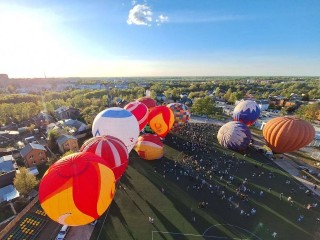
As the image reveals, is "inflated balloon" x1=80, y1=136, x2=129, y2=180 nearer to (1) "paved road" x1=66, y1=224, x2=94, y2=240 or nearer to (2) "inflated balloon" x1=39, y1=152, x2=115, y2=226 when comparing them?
(2) "inflated balloon" x1=39, y1=152, x2=115, y2=226

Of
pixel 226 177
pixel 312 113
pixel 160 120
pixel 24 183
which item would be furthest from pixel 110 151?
pixel 312 113

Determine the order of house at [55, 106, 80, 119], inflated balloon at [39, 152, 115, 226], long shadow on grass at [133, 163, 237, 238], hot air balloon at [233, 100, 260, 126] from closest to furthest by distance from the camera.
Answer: inflated balloon at [39, 152, 115, 226] < long shadow on grass at [133, 163, 237, 238] < hot air balloon at [233, 100, 260, 126] < house at [55, 106, 80, 119]

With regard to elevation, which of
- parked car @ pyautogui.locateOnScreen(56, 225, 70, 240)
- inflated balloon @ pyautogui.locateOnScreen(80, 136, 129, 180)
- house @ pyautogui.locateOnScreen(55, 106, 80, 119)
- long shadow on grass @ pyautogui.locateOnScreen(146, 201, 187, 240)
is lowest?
house @ pyautogui.locateOnScreen(55, 106, 80, 119)

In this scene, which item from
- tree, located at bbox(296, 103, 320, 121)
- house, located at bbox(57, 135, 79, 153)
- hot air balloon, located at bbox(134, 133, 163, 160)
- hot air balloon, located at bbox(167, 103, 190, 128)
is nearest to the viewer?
hot air balloon, located at bbox(134, 133, 163, 160)

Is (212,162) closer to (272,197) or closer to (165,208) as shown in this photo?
(272,197)

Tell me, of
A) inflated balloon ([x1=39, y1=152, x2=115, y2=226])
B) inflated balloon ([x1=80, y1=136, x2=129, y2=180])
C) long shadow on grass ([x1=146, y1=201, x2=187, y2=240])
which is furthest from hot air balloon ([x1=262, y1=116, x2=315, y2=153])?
inflated balloon ([x1=39, y1=152, x2=115, y2=226])

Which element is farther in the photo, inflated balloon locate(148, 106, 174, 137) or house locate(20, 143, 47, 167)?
inflated balloon locate(148, 106, 174, 137)

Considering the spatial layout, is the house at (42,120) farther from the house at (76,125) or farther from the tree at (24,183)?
the tree at (24,183)

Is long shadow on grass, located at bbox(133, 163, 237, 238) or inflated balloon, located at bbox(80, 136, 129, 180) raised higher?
inflated balloon, located at bbox(80, 136, 129, 180)
